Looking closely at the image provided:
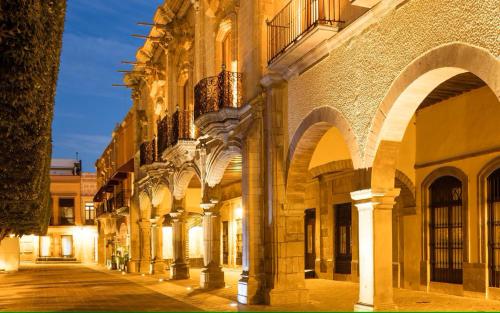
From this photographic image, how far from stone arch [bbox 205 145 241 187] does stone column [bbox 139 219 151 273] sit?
11.4 metres

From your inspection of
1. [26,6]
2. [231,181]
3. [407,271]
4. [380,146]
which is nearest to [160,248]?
[231,181]

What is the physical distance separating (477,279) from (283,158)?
4.93 m

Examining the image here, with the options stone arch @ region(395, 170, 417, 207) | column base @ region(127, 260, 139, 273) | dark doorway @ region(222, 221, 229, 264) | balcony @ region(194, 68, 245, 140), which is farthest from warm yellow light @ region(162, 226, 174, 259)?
stone arch @ region(395, 170, 417, 207)

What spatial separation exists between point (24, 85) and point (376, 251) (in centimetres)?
560

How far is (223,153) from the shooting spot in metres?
17.9

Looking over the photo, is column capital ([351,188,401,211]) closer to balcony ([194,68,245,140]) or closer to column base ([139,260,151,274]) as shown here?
balcony ([194,68,245,140])

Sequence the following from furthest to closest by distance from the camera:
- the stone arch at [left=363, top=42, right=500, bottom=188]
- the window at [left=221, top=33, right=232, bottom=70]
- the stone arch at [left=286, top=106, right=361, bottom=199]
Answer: the window at [left=221, top=33, right=232, bottom=70], the stone arch at [left=286, top=106, right=361, bottom=199], the stone arch at [left=363, top=42, right=500, bottom=188]

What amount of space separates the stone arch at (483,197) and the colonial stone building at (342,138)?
0.03m

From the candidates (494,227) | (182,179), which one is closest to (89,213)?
(182,179)

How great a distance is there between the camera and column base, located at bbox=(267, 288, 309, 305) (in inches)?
539

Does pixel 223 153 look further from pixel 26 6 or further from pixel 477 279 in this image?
pixel 26 6

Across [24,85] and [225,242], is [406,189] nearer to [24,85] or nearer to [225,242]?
[24,85]

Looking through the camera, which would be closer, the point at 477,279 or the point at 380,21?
the point at 380,21

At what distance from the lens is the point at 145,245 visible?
2975 cm
